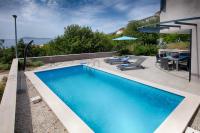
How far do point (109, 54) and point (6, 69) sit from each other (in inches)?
447

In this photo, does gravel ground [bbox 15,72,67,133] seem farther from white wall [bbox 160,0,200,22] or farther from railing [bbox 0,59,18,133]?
white wall [bbox 160,0,200,22]

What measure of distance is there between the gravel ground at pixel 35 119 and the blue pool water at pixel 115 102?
115cm

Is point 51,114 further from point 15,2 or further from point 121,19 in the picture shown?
point 121,19

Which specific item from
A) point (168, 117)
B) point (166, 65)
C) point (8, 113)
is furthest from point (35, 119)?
point (166, 65)

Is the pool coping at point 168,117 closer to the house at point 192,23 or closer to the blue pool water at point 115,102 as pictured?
the blue pool water at point 115,102

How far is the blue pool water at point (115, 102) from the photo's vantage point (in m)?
5.32

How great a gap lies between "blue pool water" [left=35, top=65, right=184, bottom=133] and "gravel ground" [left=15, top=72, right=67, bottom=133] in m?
1.15

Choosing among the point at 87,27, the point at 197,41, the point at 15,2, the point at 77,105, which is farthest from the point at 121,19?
the point at 77,105

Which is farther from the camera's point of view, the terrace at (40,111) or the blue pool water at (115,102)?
the blue pool water at (115,102)

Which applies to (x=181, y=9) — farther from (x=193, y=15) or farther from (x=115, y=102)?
(x=115, y=102)

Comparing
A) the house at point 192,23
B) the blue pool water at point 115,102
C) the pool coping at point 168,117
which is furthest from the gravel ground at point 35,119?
the house at point 192,23

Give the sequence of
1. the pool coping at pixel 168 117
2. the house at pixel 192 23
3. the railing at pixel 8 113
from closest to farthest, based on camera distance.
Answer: the railing at pixel 8 113 → the pool coping at pixel 168 117 → the house at pixel 192 23

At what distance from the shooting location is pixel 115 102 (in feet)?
23.1

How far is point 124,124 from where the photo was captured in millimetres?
5359
